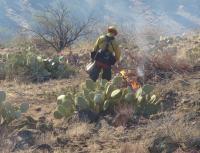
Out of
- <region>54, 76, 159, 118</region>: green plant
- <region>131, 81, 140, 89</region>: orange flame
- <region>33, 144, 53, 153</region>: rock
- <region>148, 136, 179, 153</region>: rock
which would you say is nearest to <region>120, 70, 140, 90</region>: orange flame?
<region>131, 81, 140, 89</region>: orange flame

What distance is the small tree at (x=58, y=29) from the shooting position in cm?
2530

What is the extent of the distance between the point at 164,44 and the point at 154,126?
1159 centimetres

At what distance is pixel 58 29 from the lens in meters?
25.9

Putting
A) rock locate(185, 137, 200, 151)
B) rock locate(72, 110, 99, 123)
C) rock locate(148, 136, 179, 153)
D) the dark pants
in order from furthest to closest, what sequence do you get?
the dark pants, rock locate(72, 110, 99, 123), rock locate(185, 137, 200, 151), rock locate(148, 136, 179, 153)

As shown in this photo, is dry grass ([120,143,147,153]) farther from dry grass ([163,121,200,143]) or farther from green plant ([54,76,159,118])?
green plant ([54,76,159,118])

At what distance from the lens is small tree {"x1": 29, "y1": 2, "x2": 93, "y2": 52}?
25.3 metres

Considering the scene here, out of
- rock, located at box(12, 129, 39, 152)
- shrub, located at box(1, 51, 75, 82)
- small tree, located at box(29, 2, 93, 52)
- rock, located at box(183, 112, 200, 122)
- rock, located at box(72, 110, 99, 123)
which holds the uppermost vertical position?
small tree, located at box(29, 2, 93, 52)

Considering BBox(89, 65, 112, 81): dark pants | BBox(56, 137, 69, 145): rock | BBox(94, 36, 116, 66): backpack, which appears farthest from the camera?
BBox(89, 65, 112, 81): dark pants

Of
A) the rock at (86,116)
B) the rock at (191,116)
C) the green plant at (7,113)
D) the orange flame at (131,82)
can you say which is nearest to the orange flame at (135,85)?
the orange flame at (131,82)

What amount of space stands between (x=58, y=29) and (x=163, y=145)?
1718 cm

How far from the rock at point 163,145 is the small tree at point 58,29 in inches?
610

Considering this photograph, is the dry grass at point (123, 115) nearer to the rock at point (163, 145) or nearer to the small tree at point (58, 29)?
the rock at point (163, 145)

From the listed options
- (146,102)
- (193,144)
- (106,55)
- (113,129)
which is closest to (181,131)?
(193,144)

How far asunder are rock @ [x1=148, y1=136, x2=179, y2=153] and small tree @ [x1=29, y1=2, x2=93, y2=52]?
1549 cm
